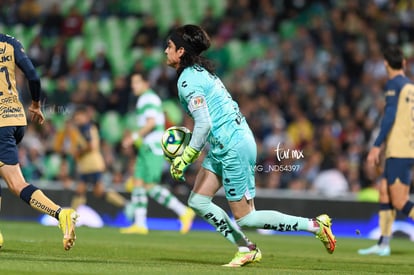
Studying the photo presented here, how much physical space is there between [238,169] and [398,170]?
12.5 ft

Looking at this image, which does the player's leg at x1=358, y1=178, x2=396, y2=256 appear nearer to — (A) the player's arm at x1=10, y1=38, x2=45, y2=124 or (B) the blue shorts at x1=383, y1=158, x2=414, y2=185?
(B) the blue shorts at x1=383, y1=158, x2=414, y2=185

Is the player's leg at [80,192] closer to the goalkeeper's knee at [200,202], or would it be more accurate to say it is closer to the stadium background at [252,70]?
the stadium background at [252,70]

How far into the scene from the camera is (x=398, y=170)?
13414 millimetres

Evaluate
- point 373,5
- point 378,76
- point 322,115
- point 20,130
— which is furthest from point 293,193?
point 20,130

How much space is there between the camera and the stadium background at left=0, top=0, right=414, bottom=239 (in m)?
20.4

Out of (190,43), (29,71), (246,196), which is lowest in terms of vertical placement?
(246,196)

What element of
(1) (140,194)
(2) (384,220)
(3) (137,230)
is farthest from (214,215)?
(1) (140,194)

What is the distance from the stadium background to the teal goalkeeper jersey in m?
8.41

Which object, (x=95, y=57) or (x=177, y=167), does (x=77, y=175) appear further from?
(x=177, y=167)

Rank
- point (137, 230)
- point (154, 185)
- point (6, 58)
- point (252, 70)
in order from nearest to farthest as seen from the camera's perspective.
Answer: point (6, 58) → point (137, 230) → point (154, 185) → point (252, 70)

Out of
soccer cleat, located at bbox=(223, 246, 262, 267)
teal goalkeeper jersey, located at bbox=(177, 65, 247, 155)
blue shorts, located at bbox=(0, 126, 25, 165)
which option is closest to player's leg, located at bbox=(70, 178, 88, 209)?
blue shorts, located at bbox=(0, 126, 25, 165)

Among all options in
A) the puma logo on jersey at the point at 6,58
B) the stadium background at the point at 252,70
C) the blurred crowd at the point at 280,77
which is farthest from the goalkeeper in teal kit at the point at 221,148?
the stadium background at the point at 252,70

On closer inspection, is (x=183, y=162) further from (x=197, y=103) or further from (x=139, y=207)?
(x=139, y=207)

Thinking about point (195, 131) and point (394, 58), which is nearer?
point (195, 131)
